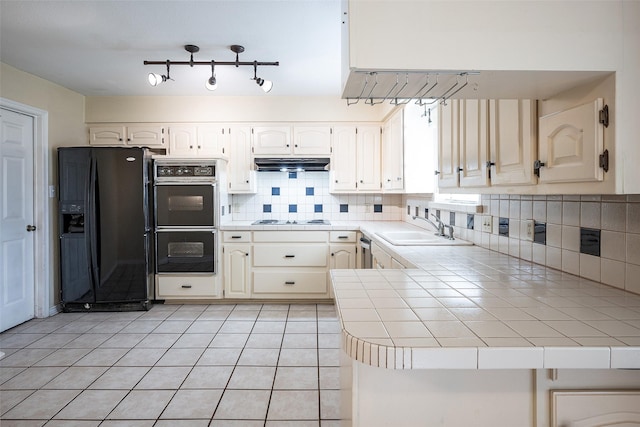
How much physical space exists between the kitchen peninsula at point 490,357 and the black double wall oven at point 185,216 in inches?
113

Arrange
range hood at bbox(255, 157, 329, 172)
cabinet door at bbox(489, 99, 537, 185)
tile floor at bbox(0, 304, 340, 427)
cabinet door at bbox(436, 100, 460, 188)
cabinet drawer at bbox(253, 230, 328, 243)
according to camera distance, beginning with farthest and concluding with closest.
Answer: range hood at bbox(255, 157, 329, 172)
cabinet drawer at bbox(253, 230, 328, 243)
cabinet door at bbox(436, 100, 460, 188)
tile floor at bbox(0, 304, 340, 427)
cabinet door at bbox(489, 99, 537, 185)

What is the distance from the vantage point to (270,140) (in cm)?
408

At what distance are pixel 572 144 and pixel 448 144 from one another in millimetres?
1005

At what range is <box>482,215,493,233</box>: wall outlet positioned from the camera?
2.19m

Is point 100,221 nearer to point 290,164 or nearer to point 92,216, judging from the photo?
point 92,216

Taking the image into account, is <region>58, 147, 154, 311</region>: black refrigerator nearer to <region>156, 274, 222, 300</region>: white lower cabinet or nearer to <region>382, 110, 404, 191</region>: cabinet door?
<region>156, 274, 222, 300</region>: white lower cabinet

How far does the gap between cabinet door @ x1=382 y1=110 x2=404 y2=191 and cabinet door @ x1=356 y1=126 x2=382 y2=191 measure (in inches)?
3.3

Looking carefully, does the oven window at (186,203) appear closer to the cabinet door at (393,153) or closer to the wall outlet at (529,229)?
the cabinet door at (393,153)

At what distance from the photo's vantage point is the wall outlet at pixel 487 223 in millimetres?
2191

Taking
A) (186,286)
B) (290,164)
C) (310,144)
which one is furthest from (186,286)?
(310,144)

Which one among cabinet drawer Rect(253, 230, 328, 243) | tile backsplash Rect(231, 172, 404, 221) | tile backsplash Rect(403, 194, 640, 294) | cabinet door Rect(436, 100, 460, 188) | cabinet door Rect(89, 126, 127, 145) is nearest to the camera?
tile backsplash Rect(403, 194, 640, 294)

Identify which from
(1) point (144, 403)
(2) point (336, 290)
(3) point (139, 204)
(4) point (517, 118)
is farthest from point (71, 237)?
(4) point (517, 118)

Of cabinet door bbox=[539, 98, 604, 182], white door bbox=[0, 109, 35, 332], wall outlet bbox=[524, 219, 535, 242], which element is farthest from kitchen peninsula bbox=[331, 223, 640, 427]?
white door bbox=[0, 109, 35, 332]

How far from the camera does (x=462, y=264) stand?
176 centimetres
